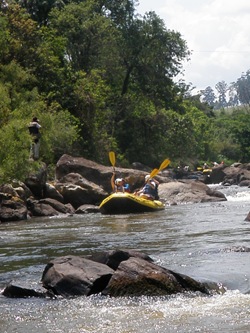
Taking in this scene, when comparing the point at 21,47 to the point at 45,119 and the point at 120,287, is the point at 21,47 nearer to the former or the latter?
the point at 45,119

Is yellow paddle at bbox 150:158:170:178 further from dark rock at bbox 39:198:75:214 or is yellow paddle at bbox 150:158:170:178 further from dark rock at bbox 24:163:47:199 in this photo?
dark rock at bbox 24:163:47:199

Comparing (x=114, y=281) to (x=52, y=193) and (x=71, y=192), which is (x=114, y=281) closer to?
(x=52, y=193)

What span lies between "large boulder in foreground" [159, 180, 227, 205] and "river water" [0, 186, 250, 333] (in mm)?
5863

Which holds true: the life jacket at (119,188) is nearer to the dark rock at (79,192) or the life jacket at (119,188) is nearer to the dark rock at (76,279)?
the dark rock at (79,192)

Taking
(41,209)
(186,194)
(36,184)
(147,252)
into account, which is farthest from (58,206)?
(147,252)

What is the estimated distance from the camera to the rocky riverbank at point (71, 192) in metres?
20.3

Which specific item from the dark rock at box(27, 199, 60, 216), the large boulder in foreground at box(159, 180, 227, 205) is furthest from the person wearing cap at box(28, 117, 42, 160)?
the large boulder in foreground at box(159, 180, 227, 205)

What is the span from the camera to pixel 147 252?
11.2 metres

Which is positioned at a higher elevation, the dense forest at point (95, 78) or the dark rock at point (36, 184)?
the dense forest at point (95, 78)

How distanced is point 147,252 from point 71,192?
40.5 feet

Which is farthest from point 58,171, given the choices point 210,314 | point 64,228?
point 210,314

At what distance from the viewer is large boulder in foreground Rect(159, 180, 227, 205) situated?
82.5 ft

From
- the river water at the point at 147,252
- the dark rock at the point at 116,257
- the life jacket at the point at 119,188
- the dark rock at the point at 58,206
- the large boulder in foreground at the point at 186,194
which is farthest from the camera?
the large boulder in foreground at the point at 186,194

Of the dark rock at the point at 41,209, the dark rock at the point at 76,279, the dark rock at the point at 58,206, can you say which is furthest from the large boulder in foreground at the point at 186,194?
the dark rock at the point at 76,279
